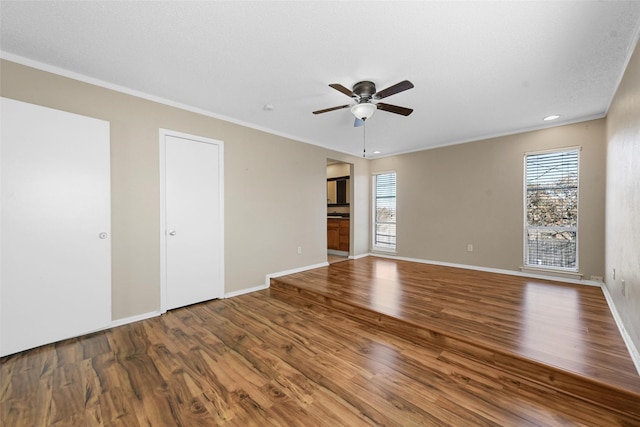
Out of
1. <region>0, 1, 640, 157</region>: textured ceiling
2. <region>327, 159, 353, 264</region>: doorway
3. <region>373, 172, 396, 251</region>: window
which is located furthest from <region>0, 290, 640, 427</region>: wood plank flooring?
<region>373, 172, 396, 251</region>: window

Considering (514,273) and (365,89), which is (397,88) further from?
(514,273)

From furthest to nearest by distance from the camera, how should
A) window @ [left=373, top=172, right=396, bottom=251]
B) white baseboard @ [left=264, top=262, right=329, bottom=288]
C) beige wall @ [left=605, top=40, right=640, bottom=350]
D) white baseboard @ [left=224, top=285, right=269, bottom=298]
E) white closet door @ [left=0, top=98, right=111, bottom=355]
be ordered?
window @ [left=373, top=172, right=396, bottom=251]
white baseboard @ [left=264, top=262, right=329, bottom=288]
white baseboard @ [left=224, top=285, right=269, bottom=298]
white closet door @ [left=0, top=98, right=111, bottom=355]
beige wall @ [left=605, top=40, right=640, bottom=350]

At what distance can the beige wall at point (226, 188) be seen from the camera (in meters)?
2.63

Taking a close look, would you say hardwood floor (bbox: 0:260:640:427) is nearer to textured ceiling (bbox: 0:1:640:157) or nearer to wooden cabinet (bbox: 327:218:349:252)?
textured ceiling (bbox: 0:1:640:157)

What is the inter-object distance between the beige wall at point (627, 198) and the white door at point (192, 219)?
412cm

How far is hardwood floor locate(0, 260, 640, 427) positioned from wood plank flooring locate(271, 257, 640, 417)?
8 cm

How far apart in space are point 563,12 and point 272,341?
3364 millimetres

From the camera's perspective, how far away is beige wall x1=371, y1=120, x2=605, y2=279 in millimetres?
3699

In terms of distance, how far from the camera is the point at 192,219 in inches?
132

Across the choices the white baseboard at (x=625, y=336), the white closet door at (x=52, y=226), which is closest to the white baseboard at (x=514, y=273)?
the white baseboard at (x=625, y=336)

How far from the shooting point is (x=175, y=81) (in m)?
2.68

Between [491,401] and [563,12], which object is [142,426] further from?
[563,12]

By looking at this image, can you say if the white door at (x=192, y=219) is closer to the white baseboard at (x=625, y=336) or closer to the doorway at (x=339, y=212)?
the doorway at (x=339, y=212)

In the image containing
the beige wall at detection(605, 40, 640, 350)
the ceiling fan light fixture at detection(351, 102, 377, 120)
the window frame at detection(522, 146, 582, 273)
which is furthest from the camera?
the window frame at detection(522, 146, 582, 273)
